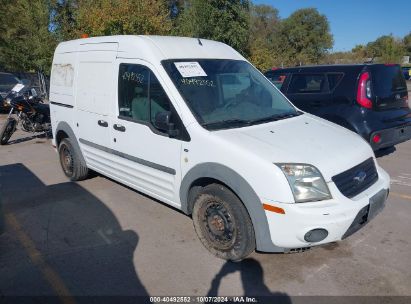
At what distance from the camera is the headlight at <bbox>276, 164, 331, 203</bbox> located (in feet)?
9.92

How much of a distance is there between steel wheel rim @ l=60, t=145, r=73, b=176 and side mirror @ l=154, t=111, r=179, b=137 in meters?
2.71

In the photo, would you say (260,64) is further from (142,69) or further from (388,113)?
(142,69)

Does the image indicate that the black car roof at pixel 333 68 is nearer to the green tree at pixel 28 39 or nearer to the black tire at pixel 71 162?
the black tire at pixel 71 162

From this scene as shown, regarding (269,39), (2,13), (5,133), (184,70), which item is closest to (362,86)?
(184,70)

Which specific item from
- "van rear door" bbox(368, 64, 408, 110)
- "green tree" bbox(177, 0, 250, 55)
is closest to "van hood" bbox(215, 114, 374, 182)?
"van rear door" bbox(368, 64, 408, 110)

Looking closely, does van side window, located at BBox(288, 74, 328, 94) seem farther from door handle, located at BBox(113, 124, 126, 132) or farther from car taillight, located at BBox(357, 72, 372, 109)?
door handle, located at BBox(113, 124, 126, 132)

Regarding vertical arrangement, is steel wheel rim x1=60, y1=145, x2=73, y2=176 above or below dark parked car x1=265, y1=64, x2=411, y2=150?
below

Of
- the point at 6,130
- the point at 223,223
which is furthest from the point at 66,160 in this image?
the point at 6,130

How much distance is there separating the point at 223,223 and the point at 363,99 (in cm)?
366

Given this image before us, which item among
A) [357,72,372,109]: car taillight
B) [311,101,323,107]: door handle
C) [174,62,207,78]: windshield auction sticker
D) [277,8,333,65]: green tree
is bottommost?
[311,101,323,107]: door handle

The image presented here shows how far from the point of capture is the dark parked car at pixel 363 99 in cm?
586

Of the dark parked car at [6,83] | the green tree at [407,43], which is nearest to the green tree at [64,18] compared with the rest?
the dark parked car at [6,83]

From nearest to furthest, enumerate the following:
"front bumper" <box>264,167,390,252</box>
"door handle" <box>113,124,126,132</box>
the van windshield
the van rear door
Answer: "front bumper" <box>264,167,390,252</box>
the van windshield
"door handle" <box>113,124,126,132</box>
the van rear door

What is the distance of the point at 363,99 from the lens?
5906 mm
